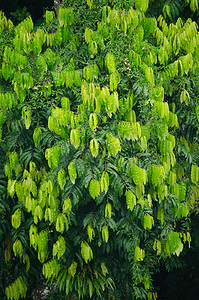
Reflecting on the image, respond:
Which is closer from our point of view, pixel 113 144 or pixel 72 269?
pixel 113 144

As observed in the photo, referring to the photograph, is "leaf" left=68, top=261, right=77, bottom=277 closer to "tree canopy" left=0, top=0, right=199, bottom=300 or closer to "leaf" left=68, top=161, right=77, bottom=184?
"tree canopy" left=0, top=0, right=199, bottom=300

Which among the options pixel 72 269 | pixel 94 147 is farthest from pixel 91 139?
pixel 72 269

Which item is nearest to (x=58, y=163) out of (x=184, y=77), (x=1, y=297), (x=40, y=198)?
(x=40, y=198)

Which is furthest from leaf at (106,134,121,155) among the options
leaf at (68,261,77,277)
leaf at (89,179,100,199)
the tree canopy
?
leaf at (68,261,77,277)

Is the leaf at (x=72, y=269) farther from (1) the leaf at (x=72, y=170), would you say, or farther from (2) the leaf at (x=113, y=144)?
(2) the leaf at (x=113, y=144)

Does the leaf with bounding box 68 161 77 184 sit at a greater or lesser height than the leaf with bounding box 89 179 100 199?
greater

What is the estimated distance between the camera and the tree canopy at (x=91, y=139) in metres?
2.86

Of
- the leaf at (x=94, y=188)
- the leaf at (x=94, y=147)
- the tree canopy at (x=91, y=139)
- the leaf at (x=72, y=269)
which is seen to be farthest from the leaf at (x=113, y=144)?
the leaf at (x=72, y=269)

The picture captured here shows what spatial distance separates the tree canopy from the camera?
2.86 m

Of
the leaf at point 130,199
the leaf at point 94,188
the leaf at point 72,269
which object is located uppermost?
the leaf at point 94,188

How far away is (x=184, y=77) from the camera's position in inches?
139

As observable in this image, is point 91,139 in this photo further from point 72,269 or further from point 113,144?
point 72,269

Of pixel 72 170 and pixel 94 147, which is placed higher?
pixel 94 147

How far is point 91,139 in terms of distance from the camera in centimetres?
280
